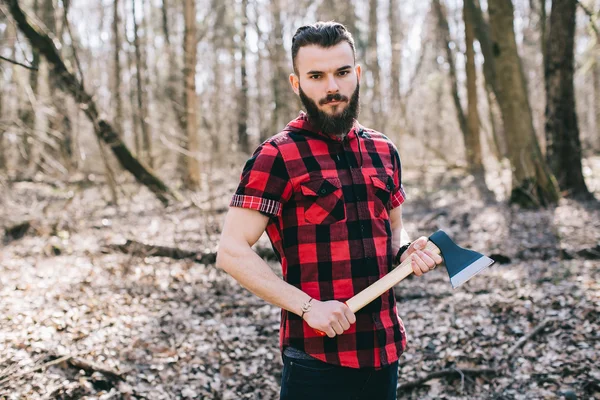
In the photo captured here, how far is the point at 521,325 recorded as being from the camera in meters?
5.13

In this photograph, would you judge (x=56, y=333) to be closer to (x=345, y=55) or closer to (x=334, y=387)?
(x=334, y=387)

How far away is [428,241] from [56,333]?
13.4ft

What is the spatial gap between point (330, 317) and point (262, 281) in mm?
309

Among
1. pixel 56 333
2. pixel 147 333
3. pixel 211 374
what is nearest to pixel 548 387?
pixel 211 374

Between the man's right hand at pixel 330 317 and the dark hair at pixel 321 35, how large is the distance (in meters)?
1.11

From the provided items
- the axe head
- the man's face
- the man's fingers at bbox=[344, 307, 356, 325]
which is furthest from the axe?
the man's face

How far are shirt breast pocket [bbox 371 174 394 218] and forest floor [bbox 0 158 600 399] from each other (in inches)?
101

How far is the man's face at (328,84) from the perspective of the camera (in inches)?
89.1

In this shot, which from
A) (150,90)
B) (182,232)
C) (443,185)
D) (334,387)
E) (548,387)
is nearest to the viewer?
(334,387)

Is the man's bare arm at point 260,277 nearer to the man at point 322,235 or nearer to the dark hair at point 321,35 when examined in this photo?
the man at point 322,235

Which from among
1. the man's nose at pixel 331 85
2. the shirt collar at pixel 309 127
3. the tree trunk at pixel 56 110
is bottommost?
the shirt collar at pixel 309 127

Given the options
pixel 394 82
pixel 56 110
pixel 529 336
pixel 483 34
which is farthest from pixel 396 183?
pixel 394 82

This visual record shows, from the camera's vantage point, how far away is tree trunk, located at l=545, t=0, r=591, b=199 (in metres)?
10.5

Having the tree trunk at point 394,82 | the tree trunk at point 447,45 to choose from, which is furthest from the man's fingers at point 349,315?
the tree trunk at point 394,82
